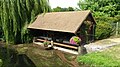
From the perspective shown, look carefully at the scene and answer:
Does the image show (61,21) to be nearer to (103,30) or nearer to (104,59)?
(103,30)

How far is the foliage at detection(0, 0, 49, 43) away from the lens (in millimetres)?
23875

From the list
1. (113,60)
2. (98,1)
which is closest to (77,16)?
(113,60)

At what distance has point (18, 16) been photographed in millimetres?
24797

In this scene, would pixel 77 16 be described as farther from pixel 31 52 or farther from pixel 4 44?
pixel 4 44

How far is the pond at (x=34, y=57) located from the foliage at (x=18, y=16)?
6.09ft

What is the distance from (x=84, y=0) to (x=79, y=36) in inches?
595

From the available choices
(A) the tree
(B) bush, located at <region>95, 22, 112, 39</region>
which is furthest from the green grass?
(A) the tree

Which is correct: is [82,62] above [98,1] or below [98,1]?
below

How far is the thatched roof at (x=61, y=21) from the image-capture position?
2034 cm

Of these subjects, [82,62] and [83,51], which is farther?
[83,51]

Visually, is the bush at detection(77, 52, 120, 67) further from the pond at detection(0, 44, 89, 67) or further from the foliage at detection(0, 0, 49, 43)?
the foliage at detection(0, 0, 49, 43)

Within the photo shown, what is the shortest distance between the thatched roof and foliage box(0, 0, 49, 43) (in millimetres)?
885

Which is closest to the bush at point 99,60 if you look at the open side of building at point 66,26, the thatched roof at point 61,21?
the open side of building at point 66,26

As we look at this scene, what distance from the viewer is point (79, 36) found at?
21.2 meters
